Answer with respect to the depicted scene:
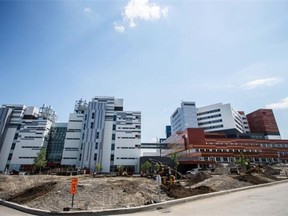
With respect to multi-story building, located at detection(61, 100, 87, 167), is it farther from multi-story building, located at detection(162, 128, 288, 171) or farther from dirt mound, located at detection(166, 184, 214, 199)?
dirt mound, located at detection(166, 184, 214, 199)

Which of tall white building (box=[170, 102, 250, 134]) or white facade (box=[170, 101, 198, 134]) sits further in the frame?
white facade (box=[170, 101, 198, 134])

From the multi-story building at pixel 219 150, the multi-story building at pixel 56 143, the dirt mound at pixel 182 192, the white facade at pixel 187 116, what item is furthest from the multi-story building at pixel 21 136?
the dirt mound at pixel 182 192

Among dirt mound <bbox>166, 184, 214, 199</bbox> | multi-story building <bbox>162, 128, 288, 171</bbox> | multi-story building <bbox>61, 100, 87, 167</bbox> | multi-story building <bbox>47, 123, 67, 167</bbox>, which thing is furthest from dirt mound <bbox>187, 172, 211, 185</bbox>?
multi-story building <bbox>47, 123, 67, 167</bbox>

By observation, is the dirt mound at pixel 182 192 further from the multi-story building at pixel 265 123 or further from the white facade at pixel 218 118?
the multi-story building at pixel 265 123

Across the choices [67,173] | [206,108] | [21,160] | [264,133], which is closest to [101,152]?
[67,173]

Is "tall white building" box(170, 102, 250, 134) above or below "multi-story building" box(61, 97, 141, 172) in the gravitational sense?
above

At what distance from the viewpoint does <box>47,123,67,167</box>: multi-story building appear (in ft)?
265

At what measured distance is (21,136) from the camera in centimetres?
7950

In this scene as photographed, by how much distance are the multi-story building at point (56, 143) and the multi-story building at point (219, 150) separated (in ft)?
177

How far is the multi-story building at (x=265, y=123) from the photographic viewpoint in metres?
99.5

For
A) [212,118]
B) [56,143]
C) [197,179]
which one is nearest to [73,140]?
[56,143]

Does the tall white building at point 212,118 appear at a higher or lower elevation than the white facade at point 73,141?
higher

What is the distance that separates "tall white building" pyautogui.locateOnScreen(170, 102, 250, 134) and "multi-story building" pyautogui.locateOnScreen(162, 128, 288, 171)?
18293mm

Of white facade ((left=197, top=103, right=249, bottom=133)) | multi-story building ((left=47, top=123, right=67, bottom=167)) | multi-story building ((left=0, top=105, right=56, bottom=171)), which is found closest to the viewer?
multi-story building ((left=0, top=105, right=56, bottom=171))
